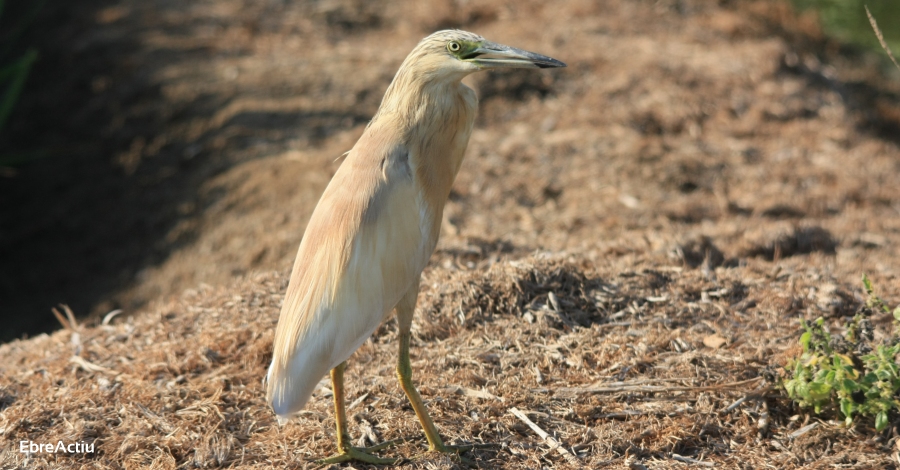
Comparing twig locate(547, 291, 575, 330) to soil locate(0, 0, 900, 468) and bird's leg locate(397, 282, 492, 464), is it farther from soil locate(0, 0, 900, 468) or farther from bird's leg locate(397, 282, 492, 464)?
bird's leg locate(397, 282, 492, 464)

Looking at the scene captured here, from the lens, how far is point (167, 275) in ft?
17.0

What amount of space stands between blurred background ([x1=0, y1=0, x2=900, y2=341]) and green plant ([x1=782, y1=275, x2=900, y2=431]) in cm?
136

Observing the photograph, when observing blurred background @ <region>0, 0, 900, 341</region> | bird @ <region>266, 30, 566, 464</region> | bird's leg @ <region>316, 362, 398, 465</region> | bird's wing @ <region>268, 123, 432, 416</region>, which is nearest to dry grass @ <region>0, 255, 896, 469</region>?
bird's leg @ <region>316, 362, 398, 465</region>

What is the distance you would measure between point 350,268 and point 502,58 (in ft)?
2.59

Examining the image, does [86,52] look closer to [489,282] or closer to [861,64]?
[489,282]

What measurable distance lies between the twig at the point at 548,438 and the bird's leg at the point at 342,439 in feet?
1.53

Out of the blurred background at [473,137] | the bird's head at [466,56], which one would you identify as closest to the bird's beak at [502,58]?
the bird's head at [466,56]

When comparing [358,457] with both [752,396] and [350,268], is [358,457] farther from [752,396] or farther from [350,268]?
[752,396]

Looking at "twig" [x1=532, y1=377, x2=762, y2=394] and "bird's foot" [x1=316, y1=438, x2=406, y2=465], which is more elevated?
"twig" [x1=532, y1=377, x2=762, y2=394]

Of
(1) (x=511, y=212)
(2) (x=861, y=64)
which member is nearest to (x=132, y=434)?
(1) (x=511, y=212)

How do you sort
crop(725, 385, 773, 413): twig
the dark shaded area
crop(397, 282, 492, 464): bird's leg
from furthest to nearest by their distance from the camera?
the dark shaded area → crop(725, 385, 773, 413): twig → crop(397, 282, 492, 464): bird's leg

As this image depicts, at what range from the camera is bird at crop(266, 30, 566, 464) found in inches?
93.4

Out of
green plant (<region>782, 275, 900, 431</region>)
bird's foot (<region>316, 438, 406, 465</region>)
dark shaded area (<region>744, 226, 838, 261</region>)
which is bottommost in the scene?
dark shaded area (<region>744, 226, 838, 261</region>)

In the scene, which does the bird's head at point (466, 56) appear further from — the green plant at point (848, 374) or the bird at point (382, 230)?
the green plant at point (848, 374)
